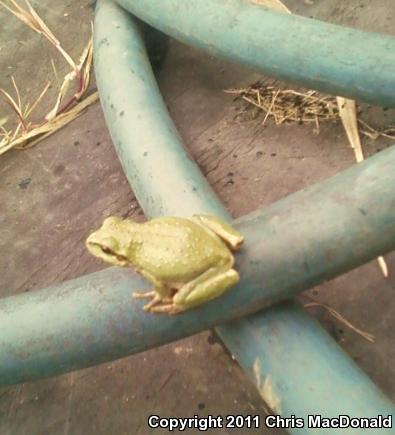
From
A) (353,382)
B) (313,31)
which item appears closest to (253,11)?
(313,31)

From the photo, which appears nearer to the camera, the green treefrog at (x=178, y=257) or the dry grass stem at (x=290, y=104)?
the green treefrog at (x=178, y=257)

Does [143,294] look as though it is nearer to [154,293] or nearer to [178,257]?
[154,293]

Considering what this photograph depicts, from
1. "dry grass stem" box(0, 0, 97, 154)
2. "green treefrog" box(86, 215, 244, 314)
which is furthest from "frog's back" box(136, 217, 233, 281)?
"dry grass stem" box(0, 0, 97, 154)

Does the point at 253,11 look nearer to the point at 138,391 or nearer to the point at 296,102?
the point at 296,102

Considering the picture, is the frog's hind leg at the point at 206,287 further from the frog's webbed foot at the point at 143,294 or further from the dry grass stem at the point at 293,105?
the dry grass stem at the point at 293,105

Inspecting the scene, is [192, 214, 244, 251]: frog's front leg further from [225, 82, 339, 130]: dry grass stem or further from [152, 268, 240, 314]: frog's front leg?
[225, 82, 339, 130]: dry grass stem

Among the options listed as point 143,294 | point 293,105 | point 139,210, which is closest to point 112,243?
point 143,294

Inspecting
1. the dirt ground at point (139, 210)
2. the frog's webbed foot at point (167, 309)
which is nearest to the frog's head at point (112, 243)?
the frog's webbed foot at point (167, 309)
